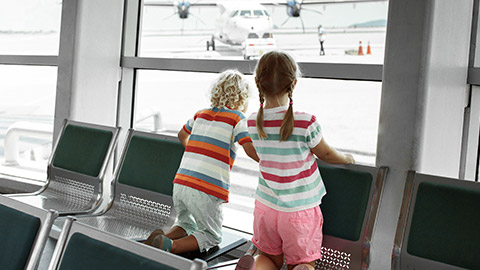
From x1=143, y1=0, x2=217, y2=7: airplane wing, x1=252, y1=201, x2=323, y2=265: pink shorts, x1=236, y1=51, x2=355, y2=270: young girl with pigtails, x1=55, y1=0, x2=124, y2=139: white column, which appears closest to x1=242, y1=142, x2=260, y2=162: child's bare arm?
x1=236, y1=51, x2=355, y2=270: young girl with pigtails

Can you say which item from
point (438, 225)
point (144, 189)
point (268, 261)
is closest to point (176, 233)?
point (144, 189)

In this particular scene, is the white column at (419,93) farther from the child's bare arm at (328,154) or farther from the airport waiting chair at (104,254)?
the airport waiting chair at (104,254)

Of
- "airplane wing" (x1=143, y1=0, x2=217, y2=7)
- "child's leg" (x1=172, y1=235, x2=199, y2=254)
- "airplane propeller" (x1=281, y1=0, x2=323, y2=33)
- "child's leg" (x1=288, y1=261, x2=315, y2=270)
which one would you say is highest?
"airplane wing" (x1=143, y1=0, x2=217, y2=7)

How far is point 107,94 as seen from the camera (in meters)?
4.19

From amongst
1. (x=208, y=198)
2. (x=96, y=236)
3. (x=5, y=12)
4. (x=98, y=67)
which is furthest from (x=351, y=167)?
(x=5, y=12)

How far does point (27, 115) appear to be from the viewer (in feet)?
16.4

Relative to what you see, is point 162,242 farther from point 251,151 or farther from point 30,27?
point 30,27

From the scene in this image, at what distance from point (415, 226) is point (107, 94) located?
284cm

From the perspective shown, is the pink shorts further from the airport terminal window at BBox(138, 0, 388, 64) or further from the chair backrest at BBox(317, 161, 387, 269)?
the airport terminal window at BBox(138, 0, 388, 64)

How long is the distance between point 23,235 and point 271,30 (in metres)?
2.60

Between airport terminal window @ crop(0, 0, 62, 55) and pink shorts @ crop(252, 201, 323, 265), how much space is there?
3083mm

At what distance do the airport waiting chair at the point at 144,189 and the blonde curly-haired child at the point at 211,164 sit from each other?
0.38 feet

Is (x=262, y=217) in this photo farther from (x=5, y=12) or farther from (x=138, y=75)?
(x=5, y=12)

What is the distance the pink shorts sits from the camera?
2189 millimetres
